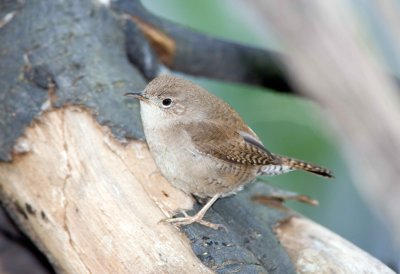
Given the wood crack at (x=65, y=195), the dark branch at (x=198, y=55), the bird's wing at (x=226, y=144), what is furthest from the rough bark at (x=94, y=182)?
the dark branch at (x=198, y=55)

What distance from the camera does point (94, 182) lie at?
348cm

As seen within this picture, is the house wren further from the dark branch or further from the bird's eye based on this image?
the dark branch

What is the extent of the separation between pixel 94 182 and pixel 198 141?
0.57 m

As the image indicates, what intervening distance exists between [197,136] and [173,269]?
75 cm

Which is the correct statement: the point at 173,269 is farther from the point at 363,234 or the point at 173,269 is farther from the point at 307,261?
the point at 363,234

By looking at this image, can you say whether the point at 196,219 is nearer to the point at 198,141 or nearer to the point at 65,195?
the point at 198,141

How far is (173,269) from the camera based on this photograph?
305 cm

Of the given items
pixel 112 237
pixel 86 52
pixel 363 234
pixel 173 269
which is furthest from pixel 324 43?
pixel 363 234

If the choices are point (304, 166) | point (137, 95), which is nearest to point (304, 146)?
point (304, 166)

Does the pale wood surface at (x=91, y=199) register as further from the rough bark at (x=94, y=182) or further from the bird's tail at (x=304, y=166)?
the bird's tail at (x=304, y=166)

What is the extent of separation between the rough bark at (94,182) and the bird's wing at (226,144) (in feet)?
0.90

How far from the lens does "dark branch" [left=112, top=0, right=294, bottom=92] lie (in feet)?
15.6

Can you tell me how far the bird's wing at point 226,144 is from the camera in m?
3.49

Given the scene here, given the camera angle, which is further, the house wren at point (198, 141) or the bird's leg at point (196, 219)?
the house wren at point (198, 141)
